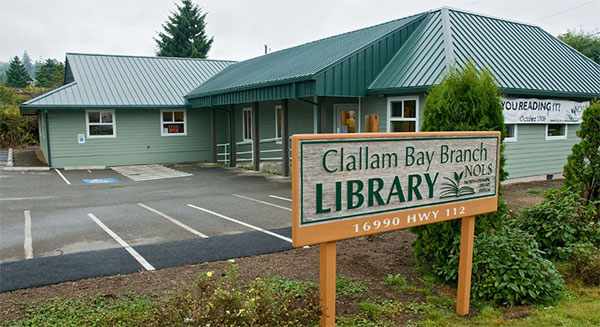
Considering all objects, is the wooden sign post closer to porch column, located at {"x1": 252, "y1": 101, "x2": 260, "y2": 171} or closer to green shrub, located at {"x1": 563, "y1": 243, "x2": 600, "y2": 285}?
green shrub, located at {"x1": 563, "y1": 243, "x2": 600, "y2": 285}

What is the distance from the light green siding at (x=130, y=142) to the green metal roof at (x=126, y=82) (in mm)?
677

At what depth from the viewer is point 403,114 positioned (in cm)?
1291

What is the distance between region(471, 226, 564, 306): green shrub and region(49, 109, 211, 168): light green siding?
18.0 meters

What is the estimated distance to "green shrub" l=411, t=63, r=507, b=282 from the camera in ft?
17.7

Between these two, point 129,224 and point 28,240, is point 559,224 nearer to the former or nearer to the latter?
point 129,224

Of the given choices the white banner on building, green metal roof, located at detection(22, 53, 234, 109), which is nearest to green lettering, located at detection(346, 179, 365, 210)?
the white banner on building

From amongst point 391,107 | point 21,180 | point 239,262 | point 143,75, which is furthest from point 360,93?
point 143,75

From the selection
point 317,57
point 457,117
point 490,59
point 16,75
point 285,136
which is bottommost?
point 285,136

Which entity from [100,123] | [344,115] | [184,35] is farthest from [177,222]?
[184,35]

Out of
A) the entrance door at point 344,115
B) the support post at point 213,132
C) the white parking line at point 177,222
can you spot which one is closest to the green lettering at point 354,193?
the white parking line at point 177,222

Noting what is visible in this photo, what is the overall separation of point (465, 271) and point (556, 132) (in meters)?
12.7

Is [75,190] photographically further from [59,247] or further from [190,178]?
[59,247]

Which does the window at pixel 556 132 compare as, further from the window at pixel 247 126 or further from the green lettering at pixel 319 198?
the green lettering at pixel 319 198

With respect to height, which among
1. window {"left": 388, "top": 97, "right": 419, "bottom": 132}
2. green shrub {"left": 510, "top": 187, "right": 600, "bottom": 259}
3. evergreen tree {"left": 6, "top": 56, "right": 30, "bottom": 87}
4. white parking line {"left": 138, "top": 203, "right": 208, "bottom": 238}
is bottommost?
white parking line {"left": 138, "top": 203, "right": 208, "bottom": 238}
